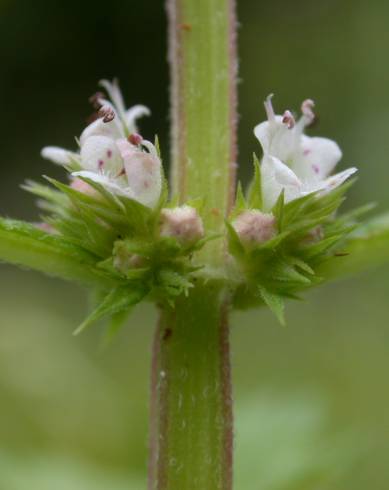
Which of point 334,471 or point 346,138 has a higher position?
point 346,138

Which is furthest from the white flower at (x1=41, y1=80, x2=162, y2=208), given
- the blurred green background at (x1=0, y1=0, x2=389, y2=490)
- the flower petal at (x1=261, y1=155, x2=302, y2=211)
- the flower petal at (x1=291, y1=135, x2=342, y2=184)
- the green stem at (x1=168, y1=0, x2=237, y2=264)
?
the blurred green background at (x1=0, y1=0, x2=389, y2=490)

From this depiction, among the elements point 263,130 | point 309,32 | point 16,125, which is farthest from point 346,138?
point 263,130

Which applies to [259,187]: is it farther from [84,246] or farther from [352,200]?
[352,200]

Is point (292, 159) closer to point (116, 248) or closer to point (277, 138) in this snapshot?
point (277, 138)

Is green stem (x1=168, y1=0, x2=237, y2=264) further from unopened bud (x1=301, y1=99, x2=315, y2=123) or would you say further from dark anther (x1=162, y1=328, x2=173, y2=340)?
dark anther (x1=162, y1=328, x2=173, y2=340)

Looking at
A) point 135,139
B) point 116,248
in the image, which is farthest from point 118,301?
point 135,139

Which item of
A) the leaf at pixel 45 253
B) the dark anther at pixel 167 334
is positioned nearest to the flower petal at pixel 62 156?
the leaf at pixel 45 253

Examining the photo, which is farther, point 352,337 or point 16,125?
point 16,125
